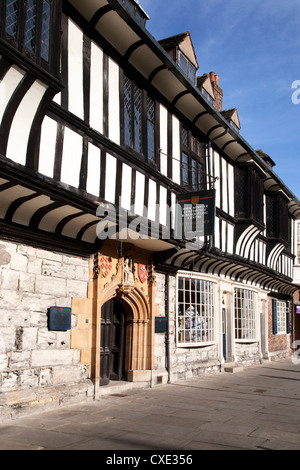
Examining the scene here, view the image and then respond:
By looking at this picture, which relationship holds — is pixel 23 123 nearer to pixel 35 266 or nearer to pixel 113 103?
pixel 35 266

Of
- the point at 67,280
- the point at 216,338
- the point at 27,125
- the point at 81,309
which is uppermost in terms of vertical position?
the point at 27,125

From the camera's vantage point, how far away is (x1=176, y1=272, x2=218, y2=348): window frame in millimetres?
11250

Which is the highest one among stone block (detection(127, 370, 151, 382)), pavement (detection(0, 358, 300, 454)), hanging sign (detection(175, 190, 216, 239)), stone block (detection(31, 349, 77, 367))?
hanging sign (detection(175, 190, 216, 239))

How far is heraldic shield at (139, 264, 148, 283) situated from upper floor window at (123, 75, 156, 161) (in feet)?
7.63

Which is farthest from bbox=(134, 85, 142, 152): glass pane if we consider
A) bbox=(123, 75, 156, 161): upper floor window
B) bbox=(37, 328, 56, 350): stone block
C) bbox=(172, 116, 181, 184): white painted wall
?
bbox=(37, 328, 56, 350): stone block

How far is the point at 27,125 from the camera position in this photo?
5.91 m

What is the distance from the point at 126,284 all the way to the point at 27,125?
424 centimetres

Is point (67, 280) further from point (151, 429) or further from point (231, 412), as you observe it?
point (231, 412)

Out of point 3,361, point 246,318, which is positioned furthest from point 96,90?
point 246,318

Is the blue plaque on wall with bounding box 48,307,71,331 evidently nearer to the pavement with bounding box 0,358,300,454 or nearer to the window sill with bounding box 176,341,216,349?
the pavement with bounding box 0,358,300,454

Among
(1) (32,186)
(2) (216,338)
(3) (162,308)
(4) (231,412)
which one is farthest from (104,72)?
(2) (216,338)

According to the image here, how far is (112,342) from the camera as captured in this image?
9672mm

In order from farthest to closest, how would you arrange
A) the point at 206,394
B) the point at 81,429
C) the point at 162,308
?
the point at 162,308, the point at 206,394, the point at 81,429

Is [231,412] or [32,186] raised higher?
[32,186]
